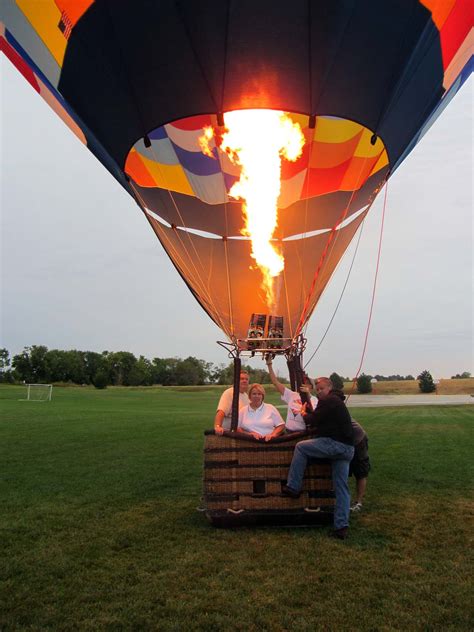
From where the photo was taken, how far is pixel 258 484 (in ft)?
14.5

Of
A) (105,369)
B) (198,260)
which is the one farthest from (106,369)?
(198,260)

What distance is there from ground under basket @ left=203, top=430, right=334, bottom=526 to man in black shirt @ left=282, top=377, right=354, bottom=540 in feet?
0.41

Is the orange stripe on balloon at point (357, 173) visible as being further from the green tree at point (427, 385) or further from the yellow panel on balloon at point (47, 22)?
the green tree at point (427, 385)

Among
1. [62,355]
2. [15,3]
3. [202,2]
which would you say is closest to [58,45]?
[15,3]

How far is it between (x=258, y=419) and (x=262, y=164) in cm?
290

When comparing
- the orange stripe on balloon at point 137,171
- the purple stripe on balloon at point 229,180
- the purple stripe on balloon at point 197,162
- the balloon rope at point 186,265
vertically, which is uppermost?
the purple stripe on balloon at point 197,162

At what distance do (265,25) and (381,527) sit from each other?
4.43 m

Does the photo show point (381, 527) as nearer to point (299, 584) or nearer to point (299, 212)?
point (299, 584)

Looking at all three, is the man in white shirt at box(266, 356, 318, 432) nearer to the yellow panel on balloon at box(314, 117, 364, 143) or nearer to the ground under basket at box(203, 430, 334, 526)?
the ground under basket at box(203, 430, 334, 526)

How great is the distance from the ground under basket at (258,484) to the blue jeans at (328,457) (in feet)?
0.40

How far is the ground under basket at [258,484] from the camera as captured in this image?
4379 mm

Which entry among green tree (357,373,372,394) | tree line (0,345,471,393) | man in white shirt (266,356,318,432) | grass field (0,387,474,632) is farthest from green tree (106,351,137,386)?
man in white shirt (266,356,318,432)

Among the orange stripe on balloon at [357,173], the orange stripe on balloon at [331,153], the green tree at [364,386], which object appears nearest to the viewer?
the orange stripe on balloon at [331,153]

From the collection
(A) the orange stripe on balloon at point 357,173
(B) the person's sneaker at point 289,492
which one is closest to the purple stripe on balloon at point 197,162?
(A) the orange stripe on balloon at point 357,173
